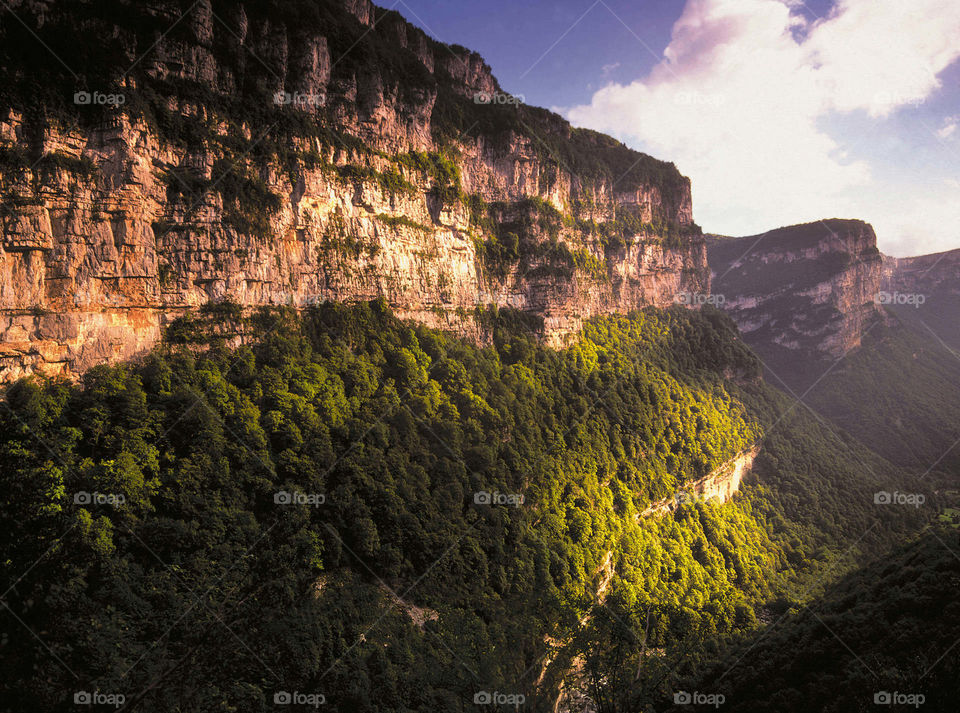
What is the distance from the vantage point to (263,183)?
3853 centimetres

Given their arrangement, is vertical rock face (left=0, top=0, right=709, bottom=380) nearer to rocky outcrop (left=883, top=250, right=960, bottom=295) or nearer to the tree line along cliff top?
the tree line along cliff top

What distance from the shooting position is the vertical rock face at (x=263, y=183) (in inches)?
1085

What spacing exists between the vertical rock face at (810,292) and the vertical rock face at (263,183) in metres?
72.7

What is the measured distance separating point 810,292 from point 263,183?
124911 mm

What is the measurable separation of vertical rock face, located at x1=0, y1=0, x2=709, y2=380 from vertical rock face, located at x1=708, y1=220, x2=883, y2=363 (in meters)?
72.7

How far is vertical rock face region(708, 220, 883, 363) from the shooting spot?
111688mm

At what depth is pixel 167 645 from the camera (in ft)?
68.4

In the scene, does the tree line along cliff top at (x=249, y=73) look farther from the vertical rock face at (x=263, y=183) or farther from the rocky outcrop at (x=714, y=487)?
the rocky outcrop at (x=714, y=487)

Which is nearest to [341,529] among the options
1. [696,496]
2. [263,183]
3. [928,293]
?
[263,183]

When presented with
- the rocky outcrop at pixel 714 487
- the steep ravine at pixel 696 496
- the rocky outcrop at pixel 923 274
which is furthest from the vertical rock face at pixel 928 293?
the steep ravine at pixel 696 496

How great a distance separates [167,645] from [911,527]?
262 feet

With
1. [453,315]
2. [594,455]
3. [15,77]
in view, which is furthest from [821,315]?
[15,77]

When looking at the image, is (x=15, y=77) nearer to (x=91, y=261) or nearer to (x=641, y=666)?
(x=91, y=261)

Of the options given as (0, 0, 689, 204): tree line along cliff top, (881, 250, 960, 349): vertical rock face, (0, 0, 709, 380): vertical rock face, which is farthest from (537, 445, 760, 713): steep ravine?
(881, 250, 960, 349): vertical rock face
